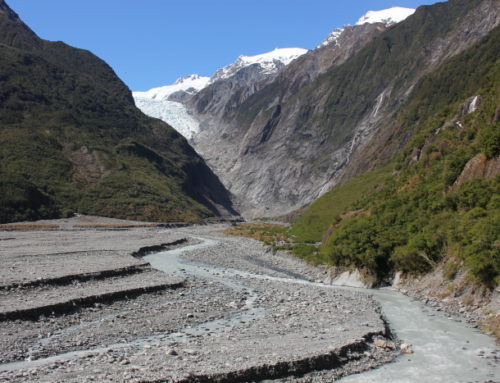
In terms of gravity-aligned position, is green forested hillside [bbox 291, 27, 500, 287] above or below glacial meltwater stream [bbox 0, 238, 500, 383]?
above

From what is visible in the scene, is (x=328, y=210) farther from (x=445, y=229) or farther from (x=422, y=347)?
(x=422, y=347)

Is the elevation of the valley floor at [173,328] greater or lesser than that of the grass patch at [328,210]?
lesser

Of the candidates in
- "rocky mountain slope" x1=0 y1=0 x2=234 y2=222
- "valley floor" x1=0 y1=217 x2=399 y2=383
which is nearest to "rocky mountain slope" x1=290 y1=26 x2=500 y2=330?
"valley floor" x1=0 y1=217 x2=399 y2=383

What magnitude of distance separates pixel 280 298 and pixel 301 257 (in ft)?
89.2

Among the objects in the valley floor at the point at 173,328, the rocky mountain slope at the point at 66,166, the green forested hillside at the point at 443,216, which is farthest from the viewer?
the rocky mountain slope at the point at 66,166

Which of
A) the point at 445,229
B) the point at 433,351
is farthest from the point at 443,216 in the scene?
the point at 433,351

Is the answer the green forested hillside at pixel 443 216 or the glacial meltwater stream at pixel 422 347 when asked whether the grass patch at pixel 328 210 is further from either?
the glacial meltwater stream at pixel 422 347

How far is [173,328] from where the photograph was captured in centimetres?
2328

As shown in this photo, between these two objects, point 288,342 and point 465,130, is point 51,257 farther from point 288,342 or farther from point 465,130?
point 465,130

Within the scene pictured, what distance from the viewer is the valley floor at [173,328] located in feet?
55.7

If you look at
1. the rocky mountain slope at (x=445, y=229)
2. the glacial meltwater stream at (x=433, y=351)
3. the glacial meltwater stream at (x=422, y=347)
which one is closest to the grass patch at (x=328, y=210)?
the rocky mountain slope at (x=445, y=229)

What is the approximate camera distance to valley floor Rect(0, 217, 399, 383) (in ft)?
55.7

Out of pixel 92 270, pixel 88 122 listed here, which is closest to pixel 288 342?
pixel 92 270

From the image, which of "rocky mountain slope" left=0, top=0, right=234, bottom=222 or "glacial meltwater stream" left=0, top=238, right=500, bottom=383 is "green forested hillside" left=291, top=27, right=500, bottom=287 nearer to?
"glacial meltwater stream" left=0, top=238, right=500, bottom=383
